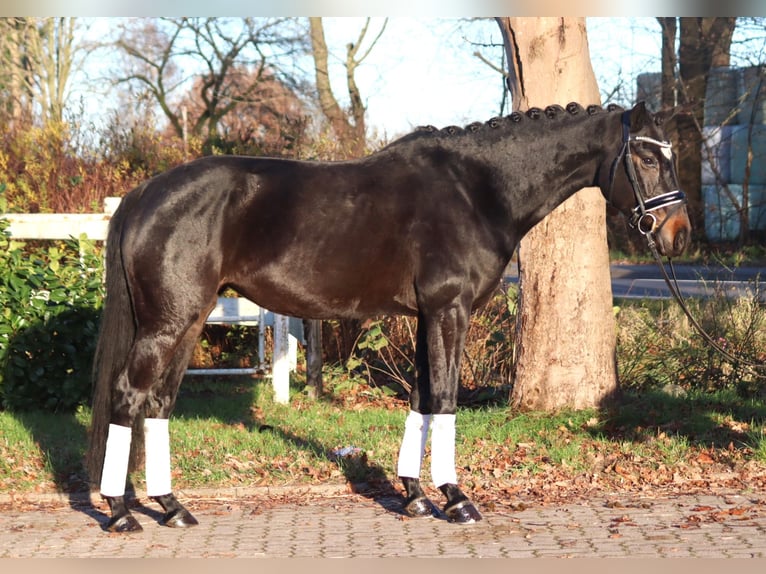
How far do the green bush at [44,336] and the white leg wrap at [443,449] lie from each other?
13.0ft

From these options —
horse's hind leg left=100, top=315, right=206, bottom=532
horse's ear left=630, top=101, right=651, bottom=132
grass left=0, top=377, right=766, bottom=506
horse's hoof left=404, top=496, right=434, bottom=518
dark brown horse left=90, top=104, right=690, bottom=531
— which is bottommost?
horse's hoof left=404, top=496, right=434, bottom=518

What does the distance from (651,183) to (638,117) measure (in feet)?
1.28

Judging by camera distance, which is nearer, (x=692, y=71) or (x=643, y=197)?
(x=643, y=197)

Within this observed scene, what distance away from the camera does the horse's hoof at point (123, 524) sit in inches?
213

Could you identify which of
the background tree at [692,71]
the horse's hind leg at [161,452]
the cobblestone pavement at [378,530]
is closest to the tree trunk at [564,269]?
the cobblestone pavement at [378,530]

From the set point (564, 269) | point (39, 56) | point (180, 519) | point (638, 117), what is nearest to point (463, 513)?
point (180, 519)

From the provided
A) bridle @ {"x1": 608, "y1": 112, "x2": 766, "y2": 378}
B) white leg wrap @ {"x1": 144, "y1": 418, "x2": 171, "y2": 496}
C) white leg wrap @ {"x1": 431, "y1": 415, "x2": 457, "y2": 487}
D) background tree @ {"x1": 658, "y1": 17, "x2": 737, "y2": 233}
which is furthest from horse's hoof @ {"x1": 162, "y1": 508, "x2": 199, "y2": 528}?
background tree @ {"x1": 658, "y1": 17, "x2": 737, "y2": 233}

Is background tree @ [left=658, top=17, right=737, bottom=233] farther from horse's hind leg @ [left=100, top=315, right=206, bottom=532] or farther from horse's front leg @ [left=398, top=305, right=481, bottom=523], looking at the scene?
horse's hind leg @ [left=100, top=315, right=206, bottom=532]

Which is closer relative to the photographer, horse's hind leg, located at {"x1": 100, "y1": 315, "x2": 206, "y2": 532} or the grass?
horse's hind leg, located at {"x1": 100, "y1": 315, "x2": 206, "y2": 532}

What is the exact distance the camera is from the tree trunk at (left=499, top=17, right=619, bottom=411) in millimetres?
7992

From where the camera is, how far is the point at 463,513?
558 centimetres

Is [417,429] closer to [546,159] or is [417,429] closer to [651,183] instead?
[546,159]

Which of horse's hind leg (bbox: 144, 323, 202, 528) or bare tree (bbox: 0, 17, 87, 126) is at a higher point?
bare tree (bbox: 0, 17, 87, 126)

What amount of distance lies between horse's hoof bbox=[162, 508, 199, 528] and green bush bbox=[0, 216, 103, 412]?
10.5 feet
